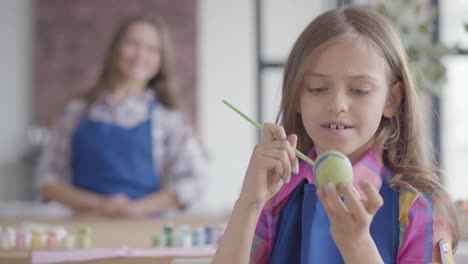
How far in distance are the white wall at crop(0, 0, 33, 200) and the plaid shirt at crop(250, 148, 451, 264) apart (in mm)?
4444

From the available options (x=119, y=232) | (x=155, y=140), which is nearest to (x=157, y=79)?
(x=155, y=140)

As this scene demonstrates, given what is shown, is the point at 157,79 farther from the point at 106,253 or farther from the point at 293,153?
the point at 293,153

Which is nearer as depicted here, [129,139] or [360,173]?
[360,173]

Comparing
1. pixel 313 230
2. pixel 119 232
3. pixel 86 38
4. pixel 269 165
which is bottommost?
pixel 119 232

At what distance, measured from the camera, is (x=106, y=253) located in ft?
5.38

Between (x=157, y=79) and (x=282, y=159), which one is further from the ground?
(x=157, y=79)

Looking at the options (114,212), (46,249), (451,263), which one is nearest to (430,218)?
(451,263)

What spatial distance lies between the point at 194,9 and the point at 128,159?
10.1ft

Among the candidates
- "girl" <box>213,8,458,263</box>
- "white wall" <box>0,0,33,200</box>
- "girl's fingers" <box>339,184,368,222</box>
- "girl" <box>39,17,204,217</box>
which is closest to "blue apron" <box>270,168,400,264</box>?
"girl" <box>213,8,458,263</box>

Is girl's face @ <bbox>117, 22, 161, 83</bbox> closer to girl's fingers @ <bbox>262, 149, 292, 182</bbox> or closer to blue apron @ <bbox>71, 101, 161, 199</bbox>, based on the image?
blue apron @ <bbox>71, 101, 161, 199</bbox>

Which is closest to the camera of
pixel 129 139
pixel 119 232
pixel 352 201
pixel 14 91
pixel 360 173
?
pixel 352 201

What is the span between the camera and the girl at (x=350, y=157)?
1.25 meters

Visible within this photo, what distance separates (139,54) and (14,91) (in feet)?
10.1

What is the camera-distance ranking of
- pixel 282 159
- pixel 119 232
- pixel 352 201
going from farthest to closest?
pixel 119 232 < pixel 282 159 < pixel 352 201
